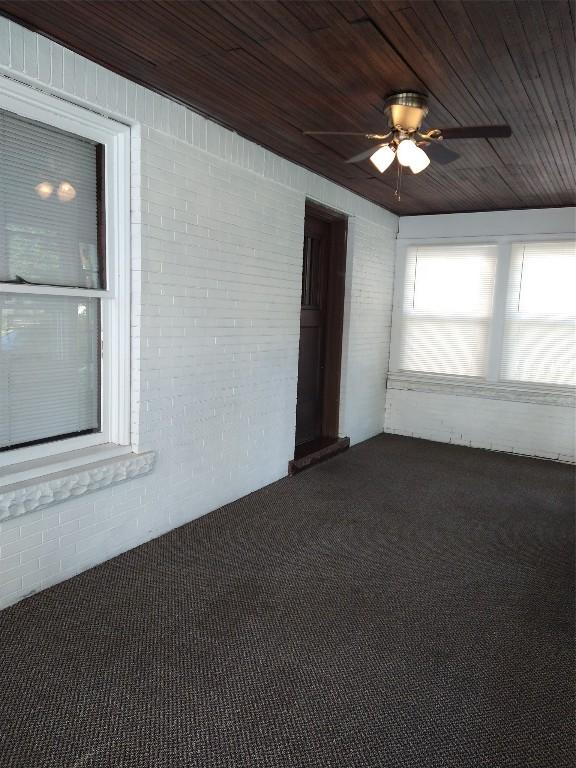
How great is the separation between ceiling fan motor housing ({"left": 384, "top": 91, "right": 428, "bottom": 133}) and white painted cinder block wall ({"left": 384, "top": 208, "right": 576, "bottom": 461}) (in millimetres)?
3217

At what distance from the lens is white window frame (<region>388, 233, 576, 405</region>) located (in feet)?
19.0

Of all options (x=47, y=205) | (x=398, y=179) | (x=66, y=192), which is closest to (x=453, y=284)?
(x=398, y=179)

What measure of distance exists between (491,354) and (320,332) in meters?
1.96

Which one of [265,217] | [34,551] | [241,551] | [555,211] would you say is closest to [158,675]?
[34,551]

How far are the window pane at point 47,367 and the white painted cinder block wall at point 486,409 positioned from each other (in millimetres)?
4306

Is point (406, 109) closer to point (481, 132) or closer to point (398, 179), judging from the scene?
point (481, 132)

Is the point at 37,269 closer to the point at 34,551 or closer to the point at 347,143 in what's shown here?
the point at 34,551

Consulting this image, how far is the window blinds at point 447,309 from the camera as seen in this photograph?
608 centimetres

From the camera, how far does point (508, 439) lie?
19.9 ft

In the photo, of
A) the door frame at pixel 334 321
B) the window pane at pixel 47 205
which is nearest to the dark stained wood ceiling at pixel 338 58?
the window pane at pixel 47 205

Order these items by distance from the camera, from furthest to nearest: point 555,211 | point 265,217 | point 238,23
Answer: point 555,211 → point 265,217 → point 238,23

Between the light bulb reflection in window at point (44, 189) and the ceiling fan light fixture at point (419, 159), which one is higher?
the ceiling fan light fixture at point (419, 159)

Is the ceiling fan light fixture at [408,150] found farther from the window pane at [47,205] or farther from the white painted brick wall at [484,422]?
the white painted brick wall at [484,422]

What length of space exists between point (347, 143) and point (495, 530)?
2.93 meters
